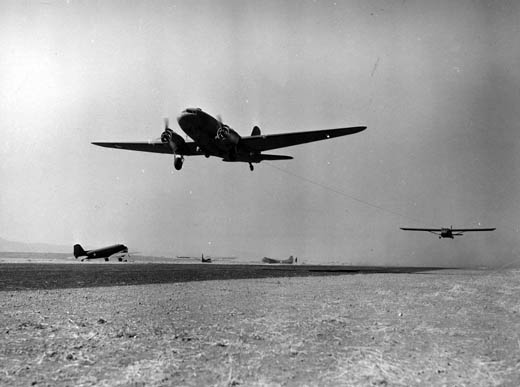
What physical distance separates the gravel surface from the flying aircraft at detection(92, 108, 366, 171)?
75.5ft

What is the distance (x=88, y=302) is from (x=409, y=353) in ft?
34.9

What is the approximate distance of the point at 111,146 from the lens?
4497cm

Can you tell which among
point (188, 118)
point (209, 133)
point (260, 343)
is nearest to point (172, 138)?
point (209, 133)

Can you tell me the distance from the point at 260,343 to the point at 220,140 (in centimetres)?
2928

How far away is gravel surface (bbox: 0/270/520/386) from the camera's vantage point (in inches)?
211

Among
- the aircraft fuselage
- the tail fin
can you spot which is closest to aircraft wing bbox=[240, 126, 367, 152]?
the aircraft fuselage

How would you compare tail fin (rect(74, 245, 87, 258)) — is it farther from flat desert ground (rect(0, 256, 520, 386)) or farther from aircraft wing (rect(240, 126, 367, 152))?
flat desert ground (rect(0, 256, 520, 386))

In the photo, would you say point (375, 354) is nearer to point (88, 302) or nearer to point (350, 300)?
point (350, 300)

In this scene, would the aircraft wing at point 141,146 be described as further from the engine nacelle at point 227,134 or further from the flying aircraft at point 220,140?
the engine nacelle at point 227,134

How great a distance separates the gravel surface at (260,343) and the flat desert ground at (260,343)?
0.08ft

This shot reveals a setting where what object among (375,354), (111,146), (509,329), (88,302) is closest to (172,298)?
(88,302)

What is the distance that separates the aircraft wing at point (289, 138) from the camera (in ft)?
121

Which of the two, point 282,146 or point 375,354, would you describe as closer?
point 375,354

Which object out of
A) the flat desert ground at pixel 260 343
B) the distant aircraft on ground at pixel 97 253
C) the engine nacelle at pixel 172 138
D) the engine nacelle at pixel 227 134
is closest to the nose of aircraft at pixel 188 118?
the engine nacelle at pixel 227 134
